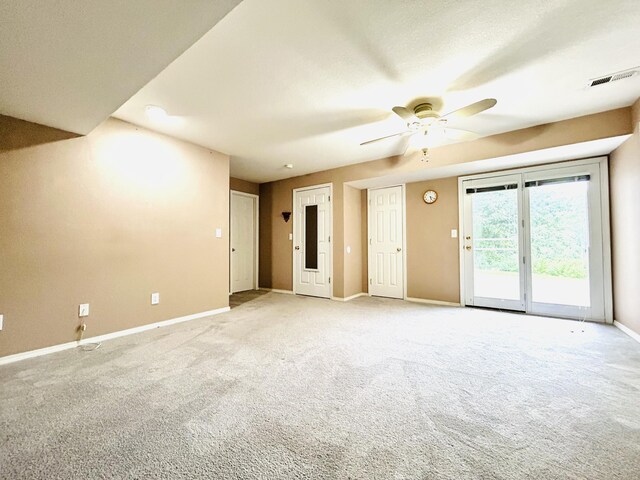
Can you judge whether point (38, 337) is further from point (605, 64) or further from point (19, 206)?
point (605, 64)

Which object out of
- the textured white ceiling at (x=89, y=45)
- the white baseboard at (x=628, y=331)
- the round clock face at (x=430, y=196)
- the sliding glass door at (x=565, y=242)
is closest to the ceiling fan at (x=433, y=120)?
the round clock face at (x=430, y=196)

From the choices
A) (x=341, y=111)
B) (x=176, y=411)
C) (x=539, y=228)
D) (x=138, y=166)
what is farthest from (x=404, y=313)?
(x=138, y=166)

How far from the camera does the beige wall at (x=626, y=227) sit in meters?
2.86

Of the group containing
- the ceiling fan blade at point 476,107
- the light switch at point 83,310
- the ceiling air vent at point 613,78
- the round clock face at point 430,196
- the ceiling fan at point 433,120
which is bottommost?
the light switch at point 83,310

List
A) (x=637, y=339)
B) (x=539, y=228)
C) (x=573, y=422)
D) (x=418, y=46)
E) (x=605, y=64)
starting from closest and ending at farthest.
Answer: (x=573, y=422) → (x=418, y=46) → (x=605, y=64) → (x=637, y=339) → (x=539, y=228)

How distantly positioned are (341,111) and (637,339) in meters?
3.97

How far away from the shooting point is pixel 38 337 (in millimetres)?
2510

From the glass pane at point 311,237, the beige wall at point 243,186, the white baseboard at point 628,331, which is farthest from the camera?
the beige wall at point 243,186

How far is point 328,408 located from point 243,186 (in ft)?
16.9

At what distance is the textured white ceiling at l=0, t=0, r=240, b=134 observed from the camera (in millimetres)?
1328

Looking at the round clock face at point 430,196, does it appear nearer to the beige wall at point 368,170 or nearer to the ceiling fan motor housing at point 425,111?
the beige wall at point 368,170

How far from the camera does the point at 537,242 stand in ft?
12.8

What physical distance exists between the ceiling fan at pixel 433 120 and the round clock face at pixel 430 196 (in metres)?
1.20

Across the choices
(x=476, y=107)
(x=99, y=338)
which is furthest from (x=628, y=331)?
(x=99, y=338)
